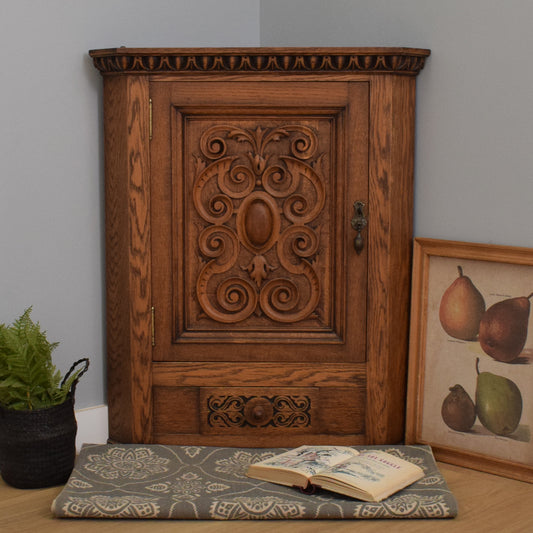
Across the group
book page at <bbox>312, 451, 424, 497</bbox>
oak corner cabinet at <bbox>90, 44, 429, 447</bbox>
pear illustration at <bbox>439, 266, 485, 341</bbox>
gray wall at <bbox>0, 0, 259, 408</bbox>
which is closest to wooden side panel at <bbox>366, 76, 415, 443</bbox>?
oak corner cabinet at <bbox>90, 44, 429, 447</bbox>

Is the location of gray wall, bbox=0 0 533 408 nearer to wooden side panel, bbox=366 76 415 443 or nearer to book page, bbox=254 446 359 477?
wooden side panel, bbox=366 76 415 443

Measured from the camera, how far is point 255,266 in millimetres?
2211

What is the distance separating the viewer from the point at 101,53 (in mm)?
2156

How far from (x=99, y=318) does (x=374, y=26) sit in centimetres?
119

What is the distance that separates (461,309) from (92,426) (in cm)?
112

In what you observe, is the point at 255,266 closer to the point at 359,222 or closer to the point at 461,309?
the point at 359,222

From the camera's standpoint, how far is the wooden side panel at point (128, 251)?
2.18 metres

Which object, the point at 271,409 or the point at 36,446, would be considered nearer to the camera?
the point at 36,446

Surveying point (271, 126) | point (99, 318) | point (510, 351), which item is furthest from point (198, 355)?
point (510, 351)

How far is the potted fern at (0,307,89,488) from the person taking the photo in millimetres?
1980

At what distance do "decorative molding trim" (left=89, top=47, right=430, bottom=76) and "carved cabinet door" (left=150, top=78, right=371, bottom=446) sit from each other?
6 centimetres

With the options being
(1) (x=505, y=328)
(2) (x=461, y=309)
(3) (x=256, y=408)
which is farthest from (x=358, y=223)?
(3) (x=256, y=408)

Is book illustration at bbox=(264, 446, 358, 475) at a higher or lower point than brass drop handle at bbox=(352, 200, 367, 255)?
lower

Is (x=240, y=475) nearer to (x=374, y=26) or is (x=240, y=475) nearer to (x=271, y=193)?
(x=271, y=193)
